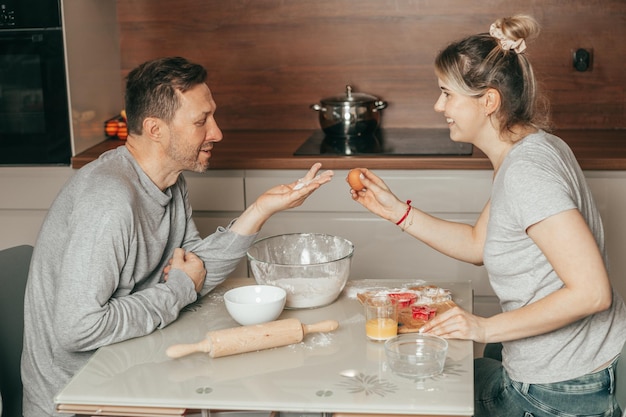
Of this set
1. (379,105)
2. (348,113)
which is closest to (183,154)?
(348,113)

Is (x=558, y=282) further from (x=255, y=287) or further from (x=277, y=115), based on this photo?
(x=277, y=115)

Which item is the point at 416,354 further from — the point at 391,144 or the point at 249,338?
the point at 391,144

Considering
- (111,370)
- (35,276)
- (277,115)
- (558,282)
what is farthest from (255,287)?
(277,115)

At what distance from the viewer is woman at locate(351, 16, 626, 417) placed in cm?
162

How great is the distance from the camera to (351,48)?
3559 mm

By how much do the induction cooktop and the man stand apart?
101 centimetres

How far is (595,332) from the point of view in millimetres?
1786

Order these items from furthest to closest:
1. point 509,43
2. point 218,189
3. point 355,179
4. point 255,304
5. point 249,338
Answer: point 218,189 → point 355,179 → point 509,43 → point 255,304 → point 249,338

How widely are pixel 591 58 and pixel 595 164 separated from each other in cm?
72

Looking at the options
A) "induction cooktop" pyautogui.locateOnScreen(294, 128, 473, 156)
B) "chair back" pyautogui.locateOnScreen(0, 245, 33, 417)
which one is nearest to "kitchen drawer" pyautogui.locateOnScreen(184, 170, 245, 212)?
"induction cooktop" pyautogui.locateOnScreen(294, 128, 473, 156)

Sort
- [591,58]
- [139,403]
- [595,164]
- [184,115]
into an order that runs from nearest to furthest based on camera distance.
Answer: [139,403], [184,115], [595,164], [591,58]

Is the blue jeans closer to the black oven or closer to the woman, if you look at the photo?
the woman

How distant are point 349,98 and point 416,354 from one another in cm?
183

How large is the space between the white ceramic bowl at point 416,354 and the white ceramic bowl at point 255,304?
0.86ft
